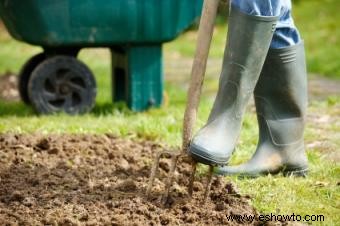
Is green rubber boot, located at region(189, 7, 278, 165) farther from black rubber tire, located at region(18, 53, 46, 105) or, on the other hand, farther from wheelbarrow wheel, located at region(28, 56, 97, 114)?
black rubber tire, located at region(18, 53, 46, 105)

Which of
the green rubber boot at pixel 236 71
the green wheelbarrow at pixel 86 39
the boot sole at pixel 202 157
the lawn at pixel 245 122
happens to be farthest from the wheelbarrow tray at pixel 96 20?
the boot sole at pixel 202 157

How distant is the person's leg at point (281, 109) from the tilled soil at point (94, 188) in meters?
0.30

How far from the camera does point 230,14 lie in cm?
272

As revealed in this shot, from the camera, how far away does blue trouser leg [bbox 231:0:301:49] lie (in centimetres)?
269

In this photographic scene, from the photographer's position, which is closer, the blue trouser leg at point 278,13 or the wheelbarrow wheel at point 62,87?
the blue trouser leg at point 278,13

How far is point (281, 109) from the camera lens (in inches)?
122

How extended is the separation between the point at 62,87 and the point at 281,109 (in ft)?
6.42

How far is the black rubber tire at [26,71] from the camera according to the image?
4.84 meters

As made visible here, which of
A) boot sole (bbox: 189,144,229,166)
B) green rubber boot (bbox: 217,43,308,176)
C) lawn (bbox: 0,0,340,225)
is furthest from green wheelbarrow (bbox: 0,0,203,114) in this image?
boot sole (bbox: 189,144,229,166)

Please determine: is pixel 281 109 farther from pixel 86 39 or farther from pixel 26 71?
pixel 26 71

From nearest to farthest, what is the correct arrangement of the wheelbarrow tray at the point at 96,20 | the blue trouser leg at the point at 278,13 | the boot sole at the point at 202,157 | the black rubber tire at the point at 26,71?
the boot sole at the point at 202,157, the blue trouser leg at the point at 278,13, the wheelbarrow tray at the point at 96,20, the black rubber tire at the point at 26,71

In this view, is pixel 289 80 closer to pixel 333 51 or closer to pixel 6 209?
pixel 6 209

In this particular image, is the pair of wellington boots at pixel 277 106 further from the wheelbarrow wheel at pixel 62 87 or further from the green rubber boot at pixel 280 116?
the wheelbarrow wheel at pixel 62 87

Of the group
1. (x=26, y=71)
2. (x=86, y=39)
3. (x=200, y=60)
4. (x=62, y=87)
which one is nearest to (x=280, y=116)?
(x=200, y=60)
